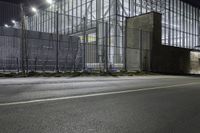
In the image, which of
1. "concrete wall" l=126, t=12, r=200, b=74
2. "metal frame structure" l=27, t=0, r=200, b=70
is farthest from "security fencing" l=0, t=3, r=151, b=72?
"metal frame structure" l=27, t=0, r=200, b=70

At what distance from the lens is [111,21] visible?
31.7 metres

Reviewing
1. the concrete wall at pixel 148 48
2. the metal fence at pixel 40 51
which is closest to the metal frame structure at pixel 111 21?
the concrete wall at pixel 148 48

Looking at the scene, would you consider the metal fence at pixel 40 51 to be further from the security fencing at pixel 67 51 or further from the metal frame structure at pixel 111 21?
the metal frame structure at pixel 111 21

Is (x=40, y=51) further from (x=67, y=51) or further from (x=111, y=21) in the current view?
(x=111, y=21)

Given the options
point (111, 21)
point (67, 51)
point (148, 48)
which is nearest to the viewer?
point (67, 51)

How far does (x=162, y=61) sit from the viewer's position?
89.4ft

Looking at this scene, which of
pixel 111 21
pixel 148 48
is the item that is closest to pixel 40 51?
pixel 148 48

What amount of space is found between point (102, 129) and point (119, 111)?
4.91 feet

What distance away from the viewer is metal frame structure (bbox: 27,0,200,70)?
25266mm

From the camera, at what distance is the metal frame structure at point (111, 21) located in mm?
25266

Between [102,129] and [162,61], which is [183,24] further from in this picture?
[102,129]

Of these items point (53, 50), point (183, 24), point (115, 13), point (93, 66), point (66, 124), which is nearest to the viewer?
point (66, 124)

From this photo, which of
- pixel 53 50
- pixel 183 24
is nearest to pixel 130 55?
pixel 53 50

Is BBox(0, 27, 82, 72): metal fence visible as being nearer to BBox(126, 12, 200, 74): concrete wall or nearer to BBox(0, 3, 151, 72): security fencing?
BBox(0, 3, 151, 72): security fencing
